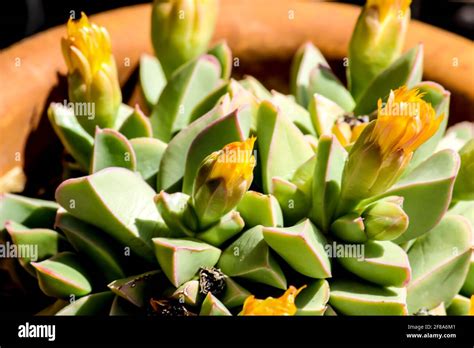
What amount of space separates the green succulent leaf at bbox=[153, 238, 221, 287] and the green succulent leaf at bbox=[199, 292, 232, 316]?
4 cm

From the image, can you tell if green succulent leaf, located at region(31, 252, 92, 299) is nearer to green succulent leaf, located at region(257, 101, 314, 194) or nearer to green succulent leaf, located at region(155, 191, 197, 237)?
green succulent leaf, located at region(155, 191, 197, 237)

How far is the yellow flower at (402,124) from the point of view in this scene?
724mm

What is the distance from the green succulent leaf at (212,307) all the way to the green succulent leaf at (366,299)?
0.44 ft

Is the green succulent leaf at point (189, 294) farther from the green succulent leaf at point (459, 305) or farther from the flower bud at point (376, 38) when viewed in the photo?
the flower bud at point (376, 38)

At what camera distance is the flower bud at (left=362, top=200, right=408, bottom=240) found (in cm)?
76

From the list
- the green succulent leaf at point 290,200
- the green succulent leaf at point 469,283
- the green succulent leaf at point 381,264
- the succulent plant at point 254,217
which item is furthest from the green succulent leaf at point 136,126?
the green succulent leaf at point 469,283

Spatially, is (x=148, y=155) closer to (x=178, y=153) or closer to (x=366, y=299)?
(x=178, y=153)

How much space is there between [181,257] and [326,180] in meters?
0.19

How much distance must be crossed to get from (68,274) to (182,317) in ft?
0.51

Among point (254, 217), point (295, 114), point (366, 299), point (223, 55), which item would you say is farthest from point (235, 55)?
point (366, 299)

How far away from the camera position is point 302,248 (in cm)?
75

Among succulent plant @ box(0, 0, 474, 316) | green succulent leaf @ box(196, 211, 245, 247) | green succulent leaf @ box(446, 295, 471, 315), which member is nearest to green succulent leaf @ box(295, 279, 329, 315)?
succulent plant @ box(0, 0, 474, 316)

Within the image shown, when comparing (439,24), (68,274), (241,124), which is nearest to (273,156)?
(241,124)

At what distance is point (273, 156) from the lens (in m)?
0.85
